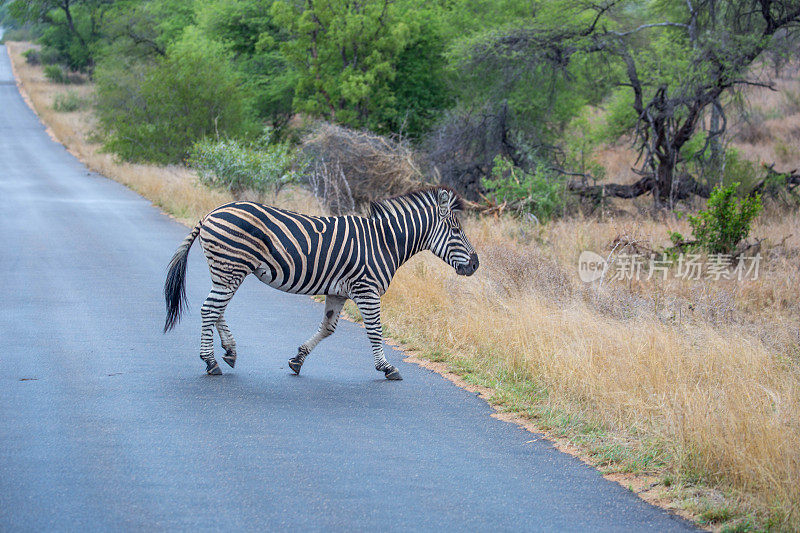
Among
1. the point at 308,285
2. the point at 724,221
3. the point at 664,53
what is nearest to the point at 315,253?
the point at 308,285

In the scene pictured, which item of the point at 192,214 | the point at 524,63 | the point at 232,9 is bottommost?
the point at 192,214

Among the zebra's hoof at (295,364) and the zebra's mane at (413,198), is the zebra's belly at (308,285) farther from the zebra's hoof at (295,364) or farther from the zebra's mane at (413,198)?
the zebra's mane at (413,198)

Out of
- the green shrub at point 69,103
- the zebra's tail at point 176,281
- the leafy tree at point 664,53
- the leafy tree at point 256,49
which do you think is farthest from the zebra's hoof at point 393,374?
the green shrub at point 69,103

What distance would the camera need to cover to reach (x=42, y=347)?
8.53 meters

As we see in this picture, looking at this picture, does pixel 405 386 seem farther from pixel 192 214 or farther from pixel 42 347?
pixel 192 214

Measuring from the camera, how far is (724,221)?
15.0 meters

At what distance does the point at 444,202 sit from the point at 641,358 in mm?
2500

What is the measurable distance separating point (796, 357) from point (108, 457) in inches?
295

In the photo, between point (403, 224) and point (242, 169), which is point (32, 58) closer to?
point (242, 169)

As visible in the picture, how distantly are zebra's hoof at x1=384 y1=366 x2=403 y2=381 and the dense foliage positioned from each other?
491 inches

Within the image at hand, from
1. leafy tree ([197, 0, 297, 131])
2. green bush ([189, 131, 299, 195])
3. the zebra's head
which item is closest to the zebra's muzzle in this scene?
the zebra's head

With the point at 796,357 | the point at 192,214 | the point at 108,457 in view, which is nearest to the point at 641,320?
the point at 796,357

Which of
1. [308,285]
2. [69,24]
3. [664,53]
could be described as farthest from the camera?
[69,24]

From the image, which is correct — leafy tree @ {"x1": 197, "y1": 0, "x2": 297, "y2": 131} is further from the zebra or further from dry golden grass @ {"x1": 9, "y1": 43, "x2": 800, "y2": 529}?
the zebra
